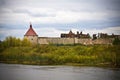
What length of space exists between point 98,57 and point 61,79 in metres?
1.57

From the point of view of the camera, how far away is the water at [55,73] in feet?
22.1

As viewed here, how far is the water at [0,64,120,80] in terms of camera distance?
22.1 feet

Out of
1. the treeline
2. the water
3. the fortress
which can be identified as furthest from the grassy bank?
the fortress

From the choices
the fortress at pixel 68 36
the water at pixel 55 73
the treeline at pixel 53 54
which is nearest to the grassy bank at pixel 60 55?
the treeline at pixel 53 54

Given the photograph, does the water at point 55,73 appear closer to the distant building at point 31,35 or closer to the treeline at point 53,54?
the treeline at point 53,54

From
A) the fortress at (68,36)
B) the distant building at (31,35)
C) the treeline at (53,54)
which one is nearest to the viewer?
the distant building at (31,35)

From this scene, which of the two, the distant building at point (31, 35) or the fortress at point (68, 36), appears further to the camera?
the fortress at point (68, 36)

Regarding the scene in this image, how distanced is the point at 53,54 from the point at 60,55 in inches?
7.4

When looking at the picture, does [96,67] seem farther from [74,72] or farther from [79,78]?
[79,78]

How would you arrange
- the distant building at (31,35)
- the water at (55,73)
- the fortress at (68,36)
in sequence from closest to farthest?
the water at (55,73)
the distant building at (31,35)
the fortress at (68,36)

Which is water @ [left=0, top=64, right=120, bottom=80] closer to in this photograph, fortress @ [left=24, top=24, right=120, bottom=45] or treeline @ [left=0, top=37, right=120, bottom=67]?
treeline @ [left=0, top=37, right=120, bottom=67]

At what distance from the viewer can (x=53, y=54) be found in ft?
27.0

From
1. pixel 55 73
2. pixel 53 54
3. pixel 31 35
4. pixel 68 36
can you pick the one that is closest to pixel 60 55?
pixel 53 54

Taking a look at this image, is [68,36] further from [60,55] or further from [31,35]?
[31,35]
